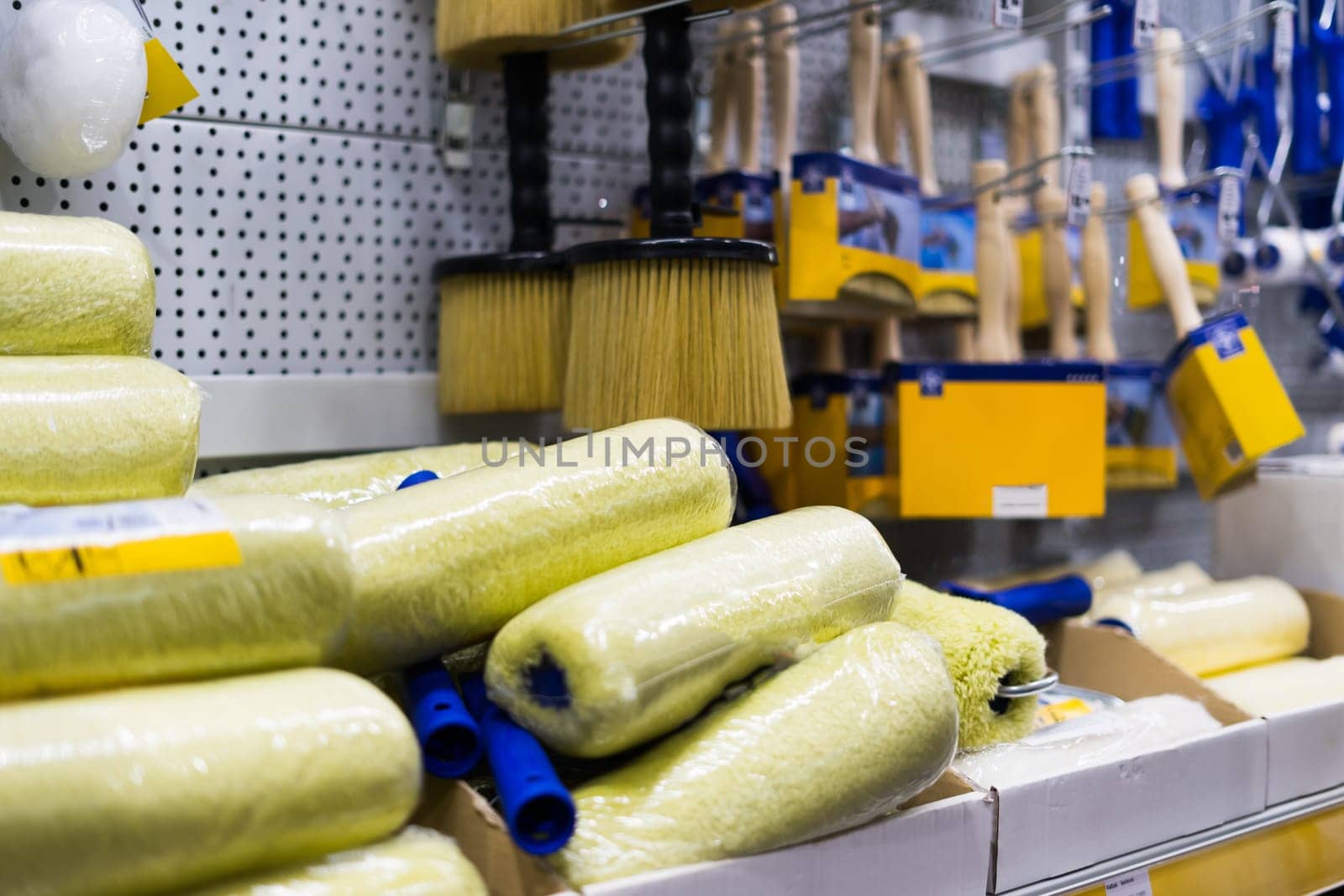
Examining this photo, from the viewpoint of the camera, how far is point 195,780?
1.65ft

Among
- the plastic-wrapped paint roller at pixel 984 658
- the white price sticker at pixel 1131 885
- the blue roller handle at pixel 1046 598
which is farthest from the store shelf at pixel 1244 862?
the blue roller handle at pixel 1046 598

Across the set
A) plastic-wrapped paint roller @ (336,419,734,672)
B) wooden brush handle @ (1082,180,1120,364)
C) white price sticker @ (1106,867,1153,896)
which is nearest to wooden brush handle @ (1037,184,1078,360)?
wooden brush handle @ (1082,180,1120,364)

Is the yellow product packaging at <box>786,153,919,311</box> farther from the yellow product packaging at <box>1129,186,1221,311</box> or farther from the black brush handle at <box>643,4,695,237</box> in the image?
the yellow product packaging at <box>1129,186,1221,311</box>

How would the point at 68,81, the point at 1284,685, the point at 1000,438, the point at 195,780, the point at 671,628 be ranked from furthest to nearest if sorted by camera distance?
the point at 1000,438 < the point at 1284,685 < the point at 68,81 < the point at 671,628 < the point at 195,780

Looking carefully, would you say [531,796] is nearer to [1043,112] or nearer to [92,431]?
[92,431]

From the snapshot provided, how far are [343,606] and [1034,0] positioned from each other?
1.31 metres

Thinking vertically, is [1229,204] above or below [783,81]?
below

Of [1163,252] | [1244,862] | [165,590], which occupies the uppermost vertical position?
[1163,252]

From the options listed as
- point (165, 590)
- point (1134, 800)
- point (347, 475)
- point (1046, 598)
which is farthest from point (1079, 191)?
point (165, 590)

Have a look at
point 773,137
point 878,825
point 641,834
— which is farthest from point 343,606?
point 773,137

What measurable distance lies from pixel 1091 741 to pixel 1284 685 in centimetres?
35

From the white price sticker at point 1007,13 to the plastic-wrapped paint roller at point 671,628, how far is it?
642 millimetres

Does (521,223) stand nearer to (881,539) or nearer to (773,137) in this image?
(773,137)

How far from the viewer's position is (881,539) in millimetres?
782
